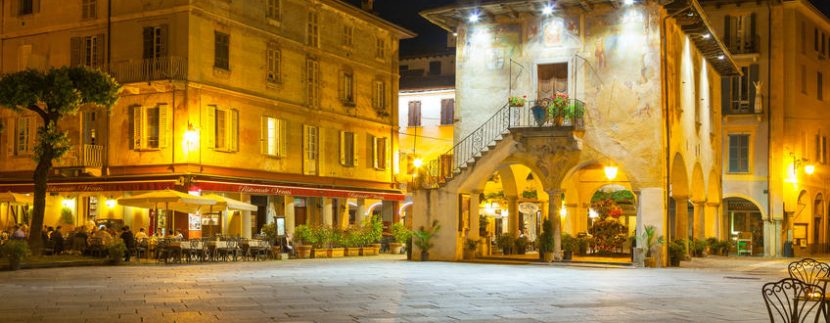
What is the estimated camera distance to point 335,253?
3419cm

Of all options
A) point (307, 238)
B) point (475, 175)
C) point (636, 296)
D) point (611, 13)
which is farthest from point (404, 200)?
point (636, 296)

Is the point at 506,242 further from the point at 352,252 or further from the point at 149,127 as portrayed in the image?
the point at 149,127

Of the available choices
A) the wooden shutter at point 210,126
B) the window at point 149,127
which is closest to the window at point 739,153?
the wooden shutter at point 210,126

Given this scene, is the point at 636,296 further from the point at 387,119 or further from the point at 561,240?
the point at 387,119

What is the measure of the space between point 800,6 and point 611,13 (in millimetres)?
17498

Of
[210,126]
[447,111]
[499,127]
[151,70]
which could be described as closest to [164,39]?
[151,70]

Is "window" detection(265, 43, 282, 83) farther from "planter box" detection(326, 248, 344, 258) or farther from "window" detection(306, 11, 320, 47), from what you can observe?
"planter box" detection(326, 248, 344, 258)

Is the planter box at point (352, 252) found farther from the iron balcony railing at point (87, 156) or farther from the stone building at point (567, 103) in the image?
the iron balcony railing at point (87, 156)

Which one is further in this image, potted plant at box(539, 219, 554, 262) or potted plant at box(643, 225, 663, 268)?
potted plant at box(539, 219, 554, 262)

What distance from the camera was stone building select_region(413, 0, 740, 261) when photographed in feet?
90.2

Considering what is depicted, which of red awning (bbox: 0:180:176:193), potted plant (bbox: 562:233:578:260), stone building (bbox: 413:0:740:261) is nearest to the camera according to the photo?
stone building (bbox: 413:0:740:261)

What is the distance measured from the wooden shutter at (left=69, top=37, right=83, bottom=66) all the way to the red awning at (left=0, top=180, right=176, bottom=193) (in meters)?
4.60

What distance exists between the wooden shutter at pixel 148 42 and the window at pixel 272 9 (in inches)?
194

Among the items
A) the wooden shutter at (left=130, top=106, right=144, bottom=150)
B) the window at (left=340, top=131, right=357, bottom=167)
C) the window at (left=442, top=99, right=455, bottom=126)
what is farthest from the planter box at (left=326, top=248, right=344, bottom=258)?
the window at (left=442, top=99, right=455, bottom=126)
